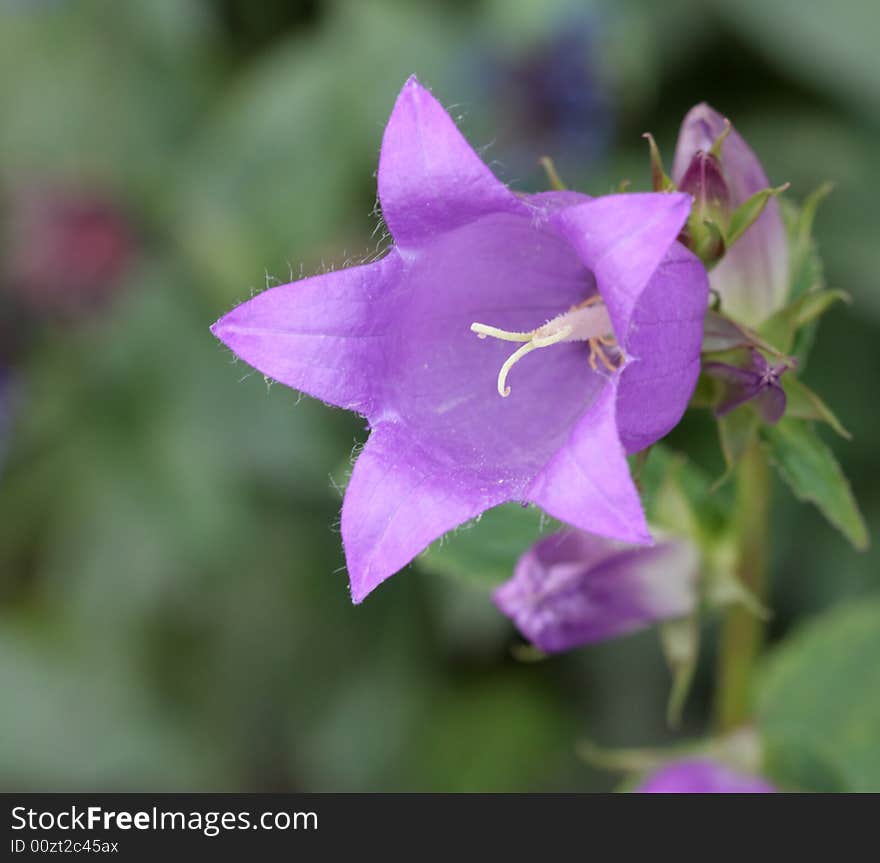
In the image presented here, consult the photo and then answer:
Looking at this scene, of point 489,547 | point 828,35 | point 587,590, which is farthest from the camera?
point 828,35

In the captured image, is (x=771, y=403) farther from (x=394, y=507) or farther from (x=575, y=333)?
(x=394, y=507)

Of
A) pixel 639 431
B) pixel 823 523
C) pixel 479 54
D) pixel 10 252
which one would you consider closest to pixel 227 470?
pixel 10 252

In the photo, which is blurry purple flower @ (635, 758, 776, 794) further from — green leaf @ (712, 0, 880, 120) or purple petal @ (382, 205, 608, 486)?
green leaf @ (712, 0, 880, 120)

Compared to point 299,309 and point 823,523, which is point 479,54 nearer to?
point 823,523

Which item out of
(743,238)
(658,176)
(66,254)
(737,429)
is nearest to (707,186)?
(658,176)

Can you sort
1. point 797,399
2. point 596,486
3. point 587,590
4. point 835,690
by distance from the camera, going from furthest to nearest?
point 835,690 → point 587,590 → point 797,399 → point 596,486

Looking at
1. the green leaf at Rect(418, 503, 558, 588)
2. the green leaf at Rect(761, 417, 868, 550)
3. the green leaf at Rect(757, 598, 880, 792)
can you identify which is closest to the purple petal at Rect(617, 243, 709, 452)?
the green leaf at Rect(761, 417, 868, 550)
